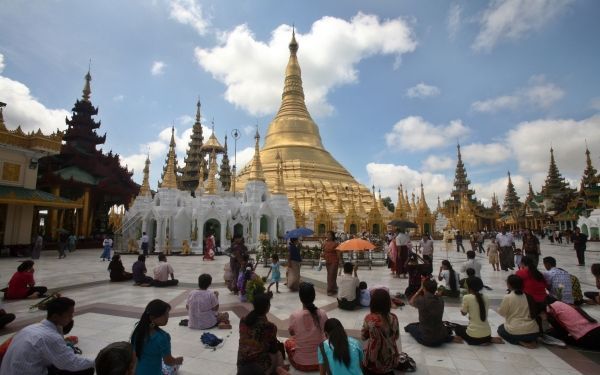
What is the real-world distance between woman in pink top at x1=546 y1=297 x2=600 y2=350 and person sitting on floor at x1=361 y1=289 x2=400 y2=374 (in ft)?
9.22

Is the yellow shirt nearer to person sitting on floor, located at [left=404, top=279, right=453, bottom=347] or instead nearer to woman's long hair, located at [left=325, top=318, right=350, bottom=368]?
person sitting on floor, located at [left=404, top=279, right=453, bottom=347]

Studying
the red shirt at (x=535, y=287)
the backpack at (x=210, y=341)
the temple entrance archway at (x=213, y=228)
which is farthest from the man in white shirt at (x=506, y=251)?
the temple entrance archway at (x=213, y=228)

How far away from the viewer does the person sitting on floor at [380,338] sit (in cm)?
384

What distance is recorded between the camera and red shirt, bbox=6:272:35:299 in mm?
7934

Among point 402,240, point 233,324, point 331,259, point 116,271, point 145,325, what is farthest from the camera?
point 402,240

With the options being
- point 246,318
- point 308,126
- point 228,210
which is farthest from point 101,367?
point 308,126

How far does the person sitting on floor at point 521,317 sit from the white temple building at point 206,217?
57.0ft

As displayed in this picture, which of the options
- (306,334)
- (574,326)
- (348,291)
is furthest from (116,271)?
(574,326)

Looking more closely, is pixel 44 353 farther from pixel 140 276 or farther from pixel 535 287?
pixel 140 276

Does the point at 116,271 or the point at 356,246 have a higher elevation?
the point at 356,246

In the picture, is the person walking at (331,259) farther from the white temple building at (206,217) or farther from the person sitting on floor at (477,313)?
the white temple building at (206,217)

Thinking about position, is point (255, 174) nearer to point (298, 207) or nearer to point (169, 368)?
point (298, 207)

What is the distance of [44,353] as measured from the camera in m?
3.07

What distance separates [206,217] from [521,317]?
19.7 meters
